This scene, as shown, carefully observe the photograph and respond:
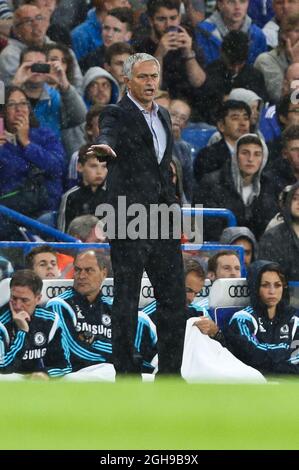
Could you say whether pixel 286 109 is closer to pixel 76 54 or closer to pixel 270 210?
pixel 270 210

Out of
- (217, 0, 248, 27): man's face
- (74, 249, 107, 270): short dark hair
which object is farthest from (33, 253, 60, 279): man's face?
(217, 0, 248, 27): man's face

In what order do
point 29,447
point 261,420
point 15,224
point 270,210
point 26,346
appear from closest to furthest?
point 29,447 → point 261,420 → point 26,346 → point 15,224 → point 270,210

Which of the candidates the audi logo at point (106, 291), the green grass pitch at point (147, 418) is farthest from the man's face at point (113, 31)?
the green grass pitch at point (147, 418)

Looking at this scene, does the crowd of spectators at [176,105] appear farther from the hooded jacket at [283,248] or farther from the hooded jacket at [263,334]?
the hooded jacket at [263,334]

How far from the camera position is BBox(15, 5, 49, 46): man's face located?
9.66 metres

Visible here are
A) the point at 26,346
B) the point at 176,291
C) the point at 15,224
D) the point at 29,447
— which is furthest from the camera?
the point at 15,224

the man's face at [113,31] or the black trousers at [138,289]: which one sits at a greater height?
the man's face at [113,31]

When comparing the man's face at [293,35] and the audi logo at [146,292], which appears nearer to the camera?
the audi logo at [146,292]

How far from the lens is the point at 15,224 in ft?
28.7

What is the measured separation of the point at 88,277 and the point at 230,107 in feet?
10.0

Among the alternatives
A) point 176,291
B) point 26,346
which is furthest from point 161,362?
point 26,346

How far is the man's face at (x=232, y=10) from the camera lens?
10.5m

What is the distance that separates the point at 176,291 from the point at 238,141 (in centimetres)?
413

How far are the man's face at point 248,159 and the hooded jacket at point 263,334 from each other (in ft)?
6.24
